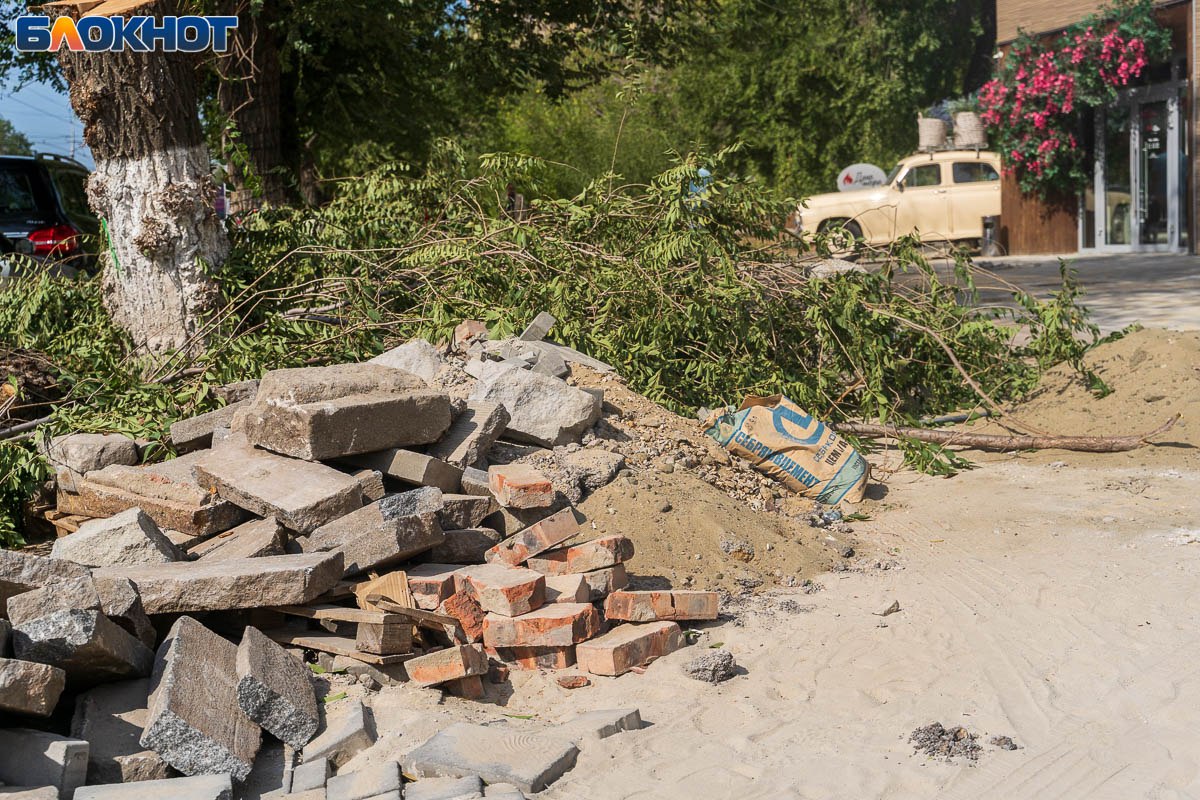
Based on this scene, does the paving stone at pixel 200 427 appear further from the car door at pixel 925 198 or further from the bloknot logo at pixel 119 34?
the car door at pixel 925 198

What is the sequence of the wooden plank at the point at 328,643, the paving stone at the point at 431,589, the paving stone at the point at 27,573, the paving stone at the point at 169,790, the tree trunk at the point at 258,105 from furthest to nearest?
the tree trunk at the point at 258,105 < the paving stone at the point at 431,589 < the wooden plank at the point at 328,643 < the paving stone at the point at 27,573 < the paving stone at the point at 169,790

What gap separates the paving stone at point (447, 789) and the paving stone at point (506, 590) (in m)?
0.96

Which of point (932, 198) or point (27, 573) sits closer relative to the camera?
point (27, 573)

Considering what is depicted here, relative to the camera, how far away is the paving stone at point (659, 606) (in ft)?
13.8

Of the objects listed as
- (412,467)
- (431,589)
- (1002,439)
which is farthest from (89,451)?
(1002,439)

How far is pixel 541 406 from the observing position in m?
5.61

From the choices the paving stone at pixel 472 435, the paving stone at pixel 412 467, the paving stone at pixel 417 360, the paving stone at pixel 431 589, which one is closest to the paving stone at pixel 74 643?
the paving stone at pixel 431 589

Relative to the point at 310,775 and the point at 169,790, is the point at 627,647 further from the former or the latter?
the point at 169,790

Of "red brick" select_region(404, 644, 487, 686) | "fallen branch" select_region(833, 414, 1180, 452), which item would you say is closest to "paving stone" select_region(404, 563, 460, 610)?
"red brick" select_region(404, 644, 487, 686)

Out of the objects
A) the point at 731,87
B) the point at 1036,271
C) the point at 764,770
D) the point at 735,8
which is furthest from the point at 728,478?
the point at 731,87

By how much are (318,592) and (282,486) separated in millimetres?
836

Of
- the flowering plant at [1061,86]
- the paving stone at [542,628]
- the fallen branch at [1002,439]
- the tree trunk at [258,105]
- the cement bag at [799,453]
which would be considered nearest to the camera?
the paving stone at [542,628]

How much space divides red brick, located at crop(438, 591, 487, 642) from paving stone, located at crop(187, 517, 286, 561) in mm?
724

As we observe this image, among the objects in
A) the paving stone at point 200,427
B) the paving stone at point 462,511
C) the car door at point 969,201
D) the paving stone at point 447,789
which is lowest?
the paving stone at point 447,789
